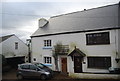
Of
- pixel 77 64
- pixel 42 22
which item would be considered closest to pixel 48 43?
pixel 42 22

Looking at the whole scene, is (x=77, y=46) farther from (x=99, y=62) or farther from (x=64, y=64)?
(x=99, y=62)

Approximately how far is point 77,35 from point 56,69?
5396 millimetres

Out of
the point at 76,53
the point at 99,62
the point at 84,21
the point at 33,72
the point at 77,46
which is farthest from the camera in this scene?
the point at 84,21

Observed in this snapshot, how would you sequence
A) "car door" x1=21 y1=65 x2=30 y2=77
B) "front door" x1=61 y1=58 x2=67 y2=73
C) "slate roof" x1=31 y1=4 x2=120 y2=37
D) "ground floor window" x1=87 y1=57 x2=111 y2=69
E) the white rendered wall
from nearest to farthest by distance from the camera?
"ground floor window" x1=87 y1=57 x2=111 y2=69 → "car door" x1=21 y1=65 x2=30 y2=77 → "slate roof" x1=31 y1=4 x2=120 y2=37 → "front door" x1=61 y1=58 x2=67 y2=73 → the white rendered wall

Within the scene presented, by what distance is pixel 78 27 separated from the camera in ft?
64.2

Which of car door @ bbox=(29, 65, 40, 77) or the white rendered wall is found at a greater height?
the white rendered wall

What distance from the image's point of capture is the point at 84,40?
18438 millimetres

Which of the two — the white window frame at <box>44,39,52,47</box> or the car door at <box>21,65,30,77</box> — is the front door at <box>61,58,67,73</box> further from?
the car door at <box>21,65,30,77</box>

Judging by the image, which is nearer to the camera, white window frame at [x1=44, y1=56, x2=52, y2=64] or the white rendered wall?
white window frame at [x1=44, y1=56, x2=52, y2=64]

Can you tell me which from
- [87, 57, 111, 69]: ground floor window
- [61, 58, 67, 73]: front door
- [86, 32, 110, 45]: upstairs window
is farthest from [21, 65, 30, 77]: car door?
[86, 32, 110, 45]: upstairs window

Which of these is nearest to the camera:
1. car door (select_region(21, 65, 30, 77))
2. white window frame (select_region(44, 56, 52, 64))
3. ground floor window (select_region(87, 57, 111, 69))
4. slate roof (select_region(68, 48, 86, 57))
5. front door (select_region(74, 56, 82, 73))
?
ground floor window (select_region(87, 57, 111, 69))

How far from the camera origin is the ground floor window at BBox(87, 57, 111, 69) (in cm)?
1689

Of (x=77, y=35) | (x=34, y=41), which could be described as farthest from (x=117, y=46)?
(x=34, y=41)

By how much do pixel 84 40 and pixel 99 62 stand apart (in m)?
3.06
